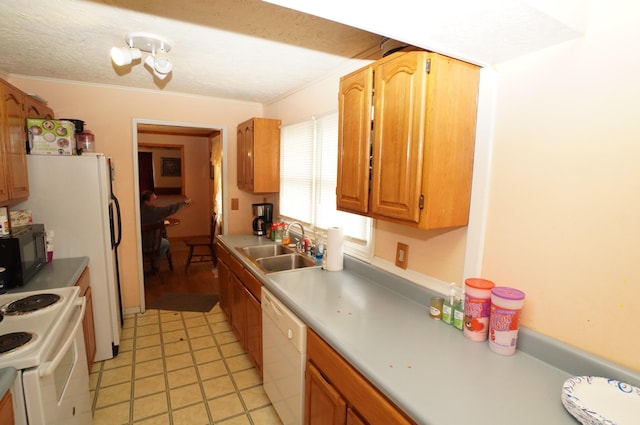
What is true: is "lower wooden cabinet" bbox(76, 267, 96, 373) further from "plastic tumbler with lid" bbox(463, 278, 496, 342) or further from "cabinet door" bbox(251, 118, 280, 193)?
Answer: "plastic tumbler with lid" bbox(463, 278, 496, 342)

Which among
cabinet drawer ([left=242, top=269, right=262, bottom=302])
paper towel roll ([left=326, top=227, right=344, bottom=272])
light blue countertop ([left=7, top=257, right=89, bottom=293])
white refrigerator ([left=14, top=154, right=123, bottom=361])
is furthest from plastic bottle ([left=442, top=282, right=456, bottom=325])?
white refrigerator ([left=14, top=154, right=123, bottom=361])

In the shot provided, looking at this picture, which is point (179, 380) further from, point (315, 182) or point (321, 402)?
point (315, 182)

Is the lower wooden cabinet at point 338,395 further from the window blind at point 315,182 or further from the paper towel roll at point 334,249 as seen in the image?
the window blind at point 315,182

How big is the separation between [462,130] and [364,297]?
3.26ft

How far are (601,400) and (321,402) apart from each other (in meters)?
1.01

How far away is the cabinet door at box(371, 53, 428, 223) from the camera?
1.30m

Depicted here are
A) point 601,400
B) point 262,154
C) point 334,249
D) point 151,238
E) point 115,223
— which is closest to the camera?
point 601,400

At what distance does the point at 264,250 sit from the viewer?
2.88m

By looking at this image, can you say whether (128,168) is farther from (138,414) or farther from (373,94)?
(373,94)

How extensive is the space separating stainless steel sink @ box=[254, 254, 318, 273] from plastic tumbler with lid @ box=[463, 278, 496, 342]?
1.35 metres

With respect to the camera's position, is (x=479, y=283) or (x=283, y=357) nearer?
(x=479, y=283)

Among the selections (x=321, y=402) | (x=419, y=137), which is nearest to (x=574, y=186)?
(x=419, y=137)

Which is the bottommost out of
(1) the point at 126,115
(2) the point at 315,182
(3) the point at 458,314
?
(3) the point at 458,314

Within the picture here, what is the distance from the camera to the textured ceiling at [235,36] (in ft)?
3.22
